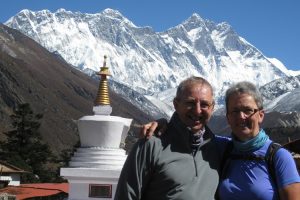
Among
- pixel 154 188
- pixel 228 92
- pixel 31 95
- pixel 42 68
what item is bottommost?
pixel 154 188

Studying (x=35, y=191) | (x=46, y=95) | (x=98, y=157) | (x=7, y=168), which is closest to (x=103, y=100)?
(x=98, y=157)

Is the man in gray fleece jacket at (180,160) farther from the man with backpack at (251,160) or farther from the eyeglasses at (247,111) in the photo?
the eyeglasses at (247,111)

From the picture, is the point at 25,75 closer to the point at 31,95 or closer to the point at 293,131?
the point at 31,95

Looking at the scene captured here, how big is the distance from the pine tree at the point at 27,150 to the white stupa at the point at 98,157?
30.8 meters

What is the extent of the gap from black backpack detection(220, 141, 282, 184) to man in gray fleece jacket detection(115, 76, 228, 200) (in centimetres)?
5

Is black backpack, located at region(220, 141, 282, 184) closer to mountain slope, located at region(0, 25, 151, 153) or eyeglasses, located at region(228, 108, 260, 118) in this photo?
eyeglasses, located at region(228, 108, 260, 118)

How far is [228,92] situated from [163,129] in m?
0.55

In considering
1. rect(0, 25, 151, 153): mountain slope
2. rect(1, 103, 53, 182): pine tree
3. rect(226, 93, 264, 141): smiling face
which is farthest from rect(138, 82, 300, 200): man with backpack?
rect(0, 25, 151, 153): mountain slope

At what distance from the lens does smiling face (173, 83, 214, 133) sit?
4.27m

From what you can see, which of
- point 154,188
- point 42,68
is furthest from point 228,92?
point 42,68

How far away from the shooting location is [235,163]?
4133 millimetres

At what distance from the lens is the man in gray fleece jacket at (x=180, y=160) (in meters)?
4.01

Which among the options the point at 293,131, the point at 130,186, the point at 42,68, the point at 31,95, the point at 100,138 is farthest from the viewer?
the point at 42,68

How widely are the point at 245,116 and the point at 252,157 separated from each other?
30 centimetres
